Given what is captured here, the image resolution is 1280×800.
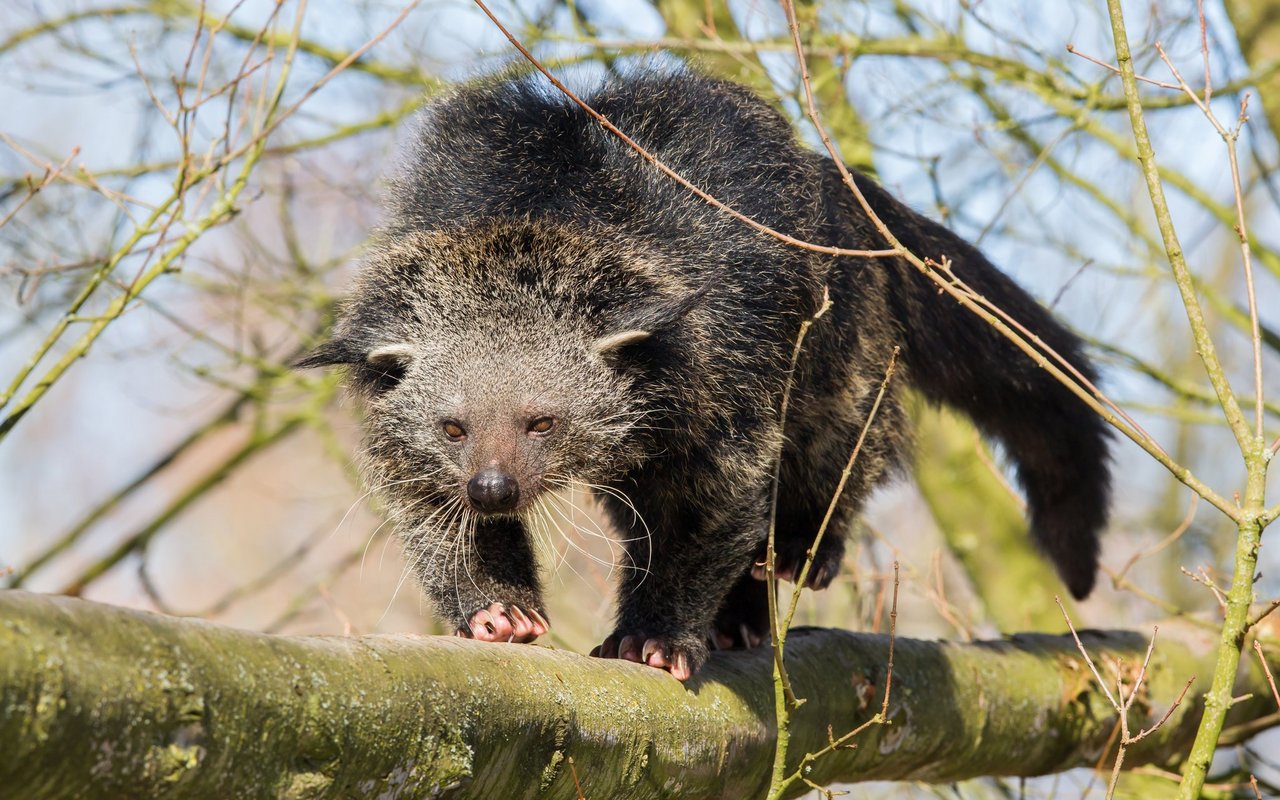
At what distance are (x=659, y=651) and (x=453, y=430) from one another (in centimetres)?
99

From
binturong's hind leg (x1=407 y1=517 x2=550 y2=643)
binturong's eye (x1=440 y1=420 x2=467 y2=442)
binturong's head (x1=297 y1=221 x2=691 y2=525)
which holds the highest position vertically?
binturong's head (x1=297 y1=221 x2=691 y2=525)

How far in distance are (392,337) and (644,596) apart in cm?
125

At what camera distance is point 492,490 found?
13.0 feet

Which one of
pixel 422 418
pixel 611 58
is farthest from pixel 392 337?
pixel 611 58

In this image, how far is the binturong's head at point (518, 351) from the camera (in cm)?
422

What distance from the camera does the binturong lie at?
4277 millimetres

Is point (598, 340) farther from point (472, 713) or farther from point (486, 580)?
point (472, 713)

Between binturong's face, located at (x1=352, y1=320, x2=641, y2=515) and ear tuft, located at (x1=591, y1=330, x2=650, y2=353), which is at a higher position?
ear tuft, located at (x1=591, y1=330, x2=650, y2=353)

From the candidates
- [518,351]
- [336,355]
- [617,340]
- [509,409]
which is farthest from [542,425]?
[336,355]

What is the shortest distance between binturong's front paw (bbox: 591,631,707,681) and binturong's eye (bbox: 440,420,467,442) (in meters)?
0.87

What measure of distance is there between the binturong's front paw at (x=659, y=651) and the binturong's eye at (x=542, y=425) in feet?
2.47

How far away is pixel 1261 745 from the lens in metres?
16.1

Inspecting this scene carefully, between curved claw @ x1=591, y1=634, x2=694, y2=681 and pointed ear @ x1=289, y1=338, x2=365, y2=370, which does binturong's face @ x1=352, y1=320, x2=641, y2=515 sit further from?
curved claw @ x1=591, y1=634, x2=694, y2=681

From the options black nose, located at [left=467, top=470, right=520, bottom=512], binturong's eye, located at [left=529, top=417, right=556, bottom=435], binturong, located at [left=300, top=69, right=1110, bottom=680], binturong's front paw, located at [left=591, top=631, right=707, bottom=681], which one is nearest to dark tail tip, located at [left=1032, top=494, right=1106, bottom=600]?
binturong, located at [left=300, top=69, right=1110, bottom=680]
